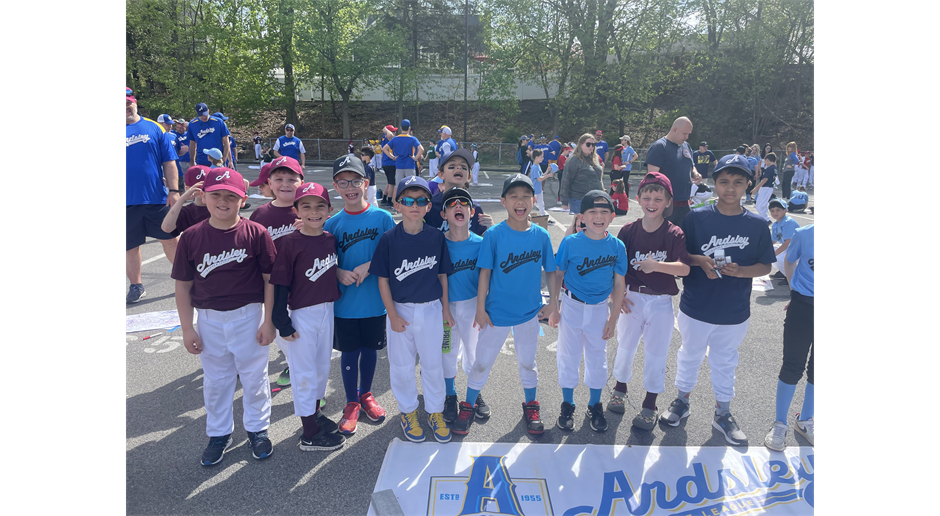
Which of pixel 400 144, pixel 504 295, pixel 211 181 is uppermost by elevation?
pixel 400 144

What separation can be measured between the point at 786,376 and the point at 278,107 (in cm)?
3634

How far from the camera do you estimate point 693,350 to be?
3672 millimetres

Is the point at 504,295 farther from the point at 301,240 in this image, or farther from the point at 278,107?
the point at 278,107

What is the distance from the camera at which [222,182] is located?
10.0 ft

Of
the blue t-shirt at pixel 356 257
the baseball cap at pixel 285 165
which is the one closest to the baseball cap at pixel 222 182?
the baseball cap at pixel 285 165

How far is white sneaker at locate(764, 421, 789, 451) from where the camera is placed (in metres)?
3.45

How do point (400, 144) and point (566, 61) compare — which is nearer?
point (400, 144)

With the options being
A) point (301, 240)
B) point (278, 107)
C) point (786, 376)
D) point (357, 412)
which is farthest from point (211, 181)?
point (278, 107)

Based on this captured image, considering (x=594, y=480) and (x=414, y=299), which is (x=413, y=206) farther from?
(x=594, y=480)

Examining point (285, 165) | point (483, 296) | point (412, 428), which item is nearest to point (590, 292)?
point (483, 296)

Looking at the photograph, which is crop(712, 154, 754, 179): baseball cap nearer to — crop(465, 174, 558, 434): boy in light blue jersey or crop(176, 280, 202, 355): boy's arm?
crop(465, 174, 558, 434): boy in light blue jersey

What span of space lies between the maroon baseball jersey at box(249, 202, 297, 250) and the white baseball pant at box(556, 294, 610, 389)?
7.32ft

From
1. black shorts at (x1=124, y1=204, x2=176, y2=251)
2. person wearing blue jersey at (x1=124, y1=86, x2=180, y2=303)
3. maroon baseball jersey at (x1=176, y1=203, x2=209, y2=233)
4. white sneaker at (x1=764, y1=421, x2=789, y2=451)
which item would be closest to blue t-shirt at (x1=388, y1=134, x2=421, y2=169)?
person wearing blue jersey at (x1=124, y1=86, x2=180, y2=303)

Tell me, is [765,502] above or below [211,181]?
below
